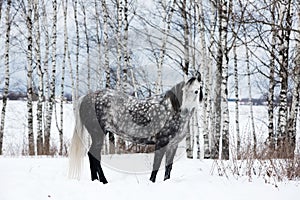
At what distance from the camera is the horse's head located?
179 inches

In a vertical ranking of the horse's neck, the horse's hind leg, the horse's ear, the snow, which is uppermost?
the horse's neck

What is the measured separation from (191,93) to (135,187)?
141cm

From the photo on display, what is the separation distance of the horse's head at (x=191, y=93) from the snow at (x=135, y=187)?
102 cm

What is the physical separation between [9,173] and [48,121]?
714 cm

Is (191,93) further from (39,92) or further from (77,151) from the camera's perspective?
(39,92)

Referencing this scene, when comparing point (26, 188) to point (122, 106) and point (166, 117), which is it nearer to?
point (122, 106)

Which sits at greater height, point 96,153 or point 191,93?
point 191,93

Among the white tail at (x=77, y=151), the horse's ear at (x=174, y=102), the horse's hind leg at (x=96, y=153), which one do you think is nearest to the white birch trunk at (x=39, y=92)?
the white tail at (x=77, y=151)

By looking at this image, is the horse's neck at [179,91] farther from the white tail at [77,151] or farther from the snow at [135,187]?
the white tail at [77,151]

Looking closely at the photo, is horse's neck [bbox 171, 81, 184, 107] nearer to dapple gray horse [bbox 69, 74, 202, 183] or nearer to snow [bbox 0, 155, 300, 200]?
dapple gray horse [bbox 69, 74, 202, 183]

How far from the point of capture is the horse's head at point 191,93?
455cm

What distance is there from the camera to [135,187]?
4645 millimetres

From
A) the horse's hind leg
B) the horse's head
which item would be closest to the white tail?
the horse's hind leg

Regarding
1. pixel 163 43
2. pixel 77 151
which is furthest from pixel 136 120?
pixel 163 43
